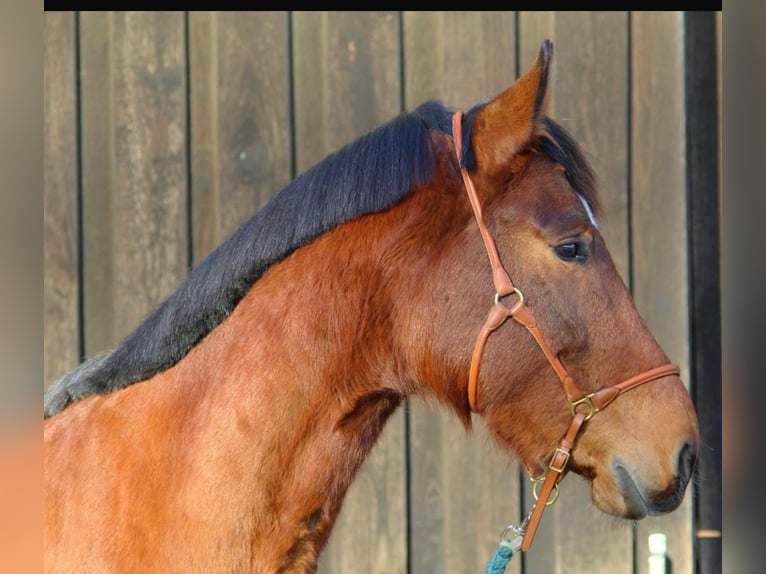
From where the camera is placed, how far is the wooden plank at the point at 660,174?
3154 mm

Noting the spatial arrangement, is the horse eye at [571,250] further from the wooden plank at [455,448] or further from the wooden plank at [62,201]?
the wooden plank at [62,201]

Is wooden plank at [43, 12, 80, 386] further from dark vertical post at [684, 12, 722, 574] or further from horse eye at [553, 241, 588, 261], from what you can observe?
dark vertical post at [684, 12, 722, 574]

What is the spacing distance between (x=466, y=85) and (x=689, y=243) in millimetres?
985

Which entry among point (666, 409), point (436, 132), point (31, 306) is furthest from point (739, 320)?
point (436, 132)

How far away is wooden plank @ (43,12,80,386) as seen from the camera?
10.1 feet

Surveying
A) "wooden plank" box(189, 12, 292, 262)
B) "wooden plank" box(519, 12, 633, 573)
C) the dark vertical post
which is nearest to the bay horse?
"wooden plank" box(189, 12, 292, 262)

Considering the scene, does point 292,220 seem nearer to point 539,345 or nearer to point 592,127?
point 539,345

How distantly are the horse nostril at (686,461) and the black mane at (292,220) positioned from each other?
0.57 m

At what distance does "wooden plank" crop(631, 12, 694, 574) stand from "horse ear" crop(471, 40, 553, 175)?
173 cm

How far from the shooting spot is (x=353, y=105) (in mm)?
3100

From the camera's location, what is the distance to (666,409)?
5.08 feet

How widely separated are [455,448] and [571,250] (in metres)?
1.68

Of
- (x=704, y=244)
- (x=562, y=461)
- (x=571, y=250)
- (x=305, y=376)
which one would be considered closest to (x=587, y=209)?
(x=571, y=250)

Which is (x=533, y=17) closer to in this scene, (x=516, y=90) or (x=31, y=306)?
(x=516, y=90)
